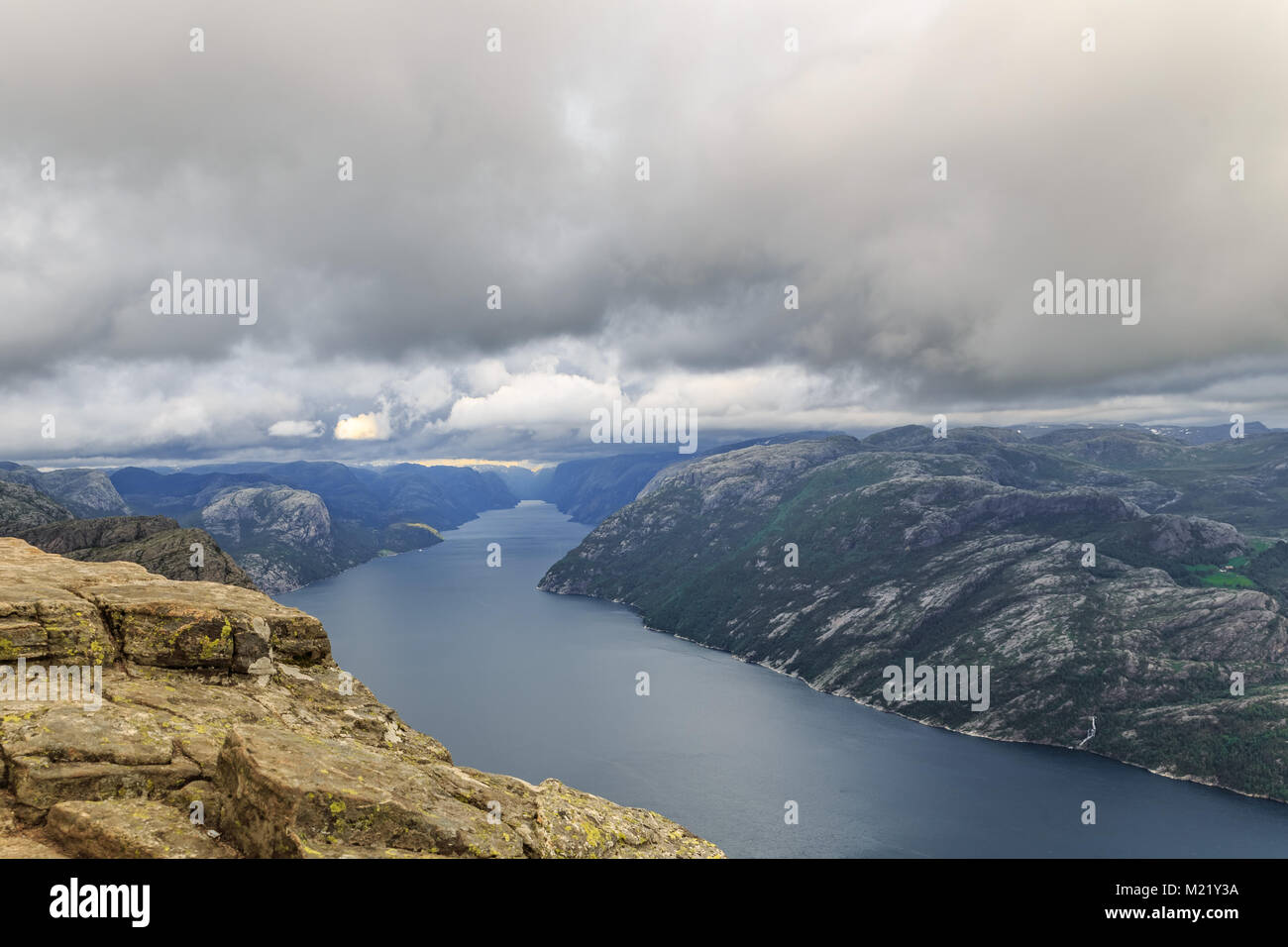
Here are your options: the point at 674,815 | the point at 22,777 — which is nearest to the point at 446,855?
the point at 22,777
